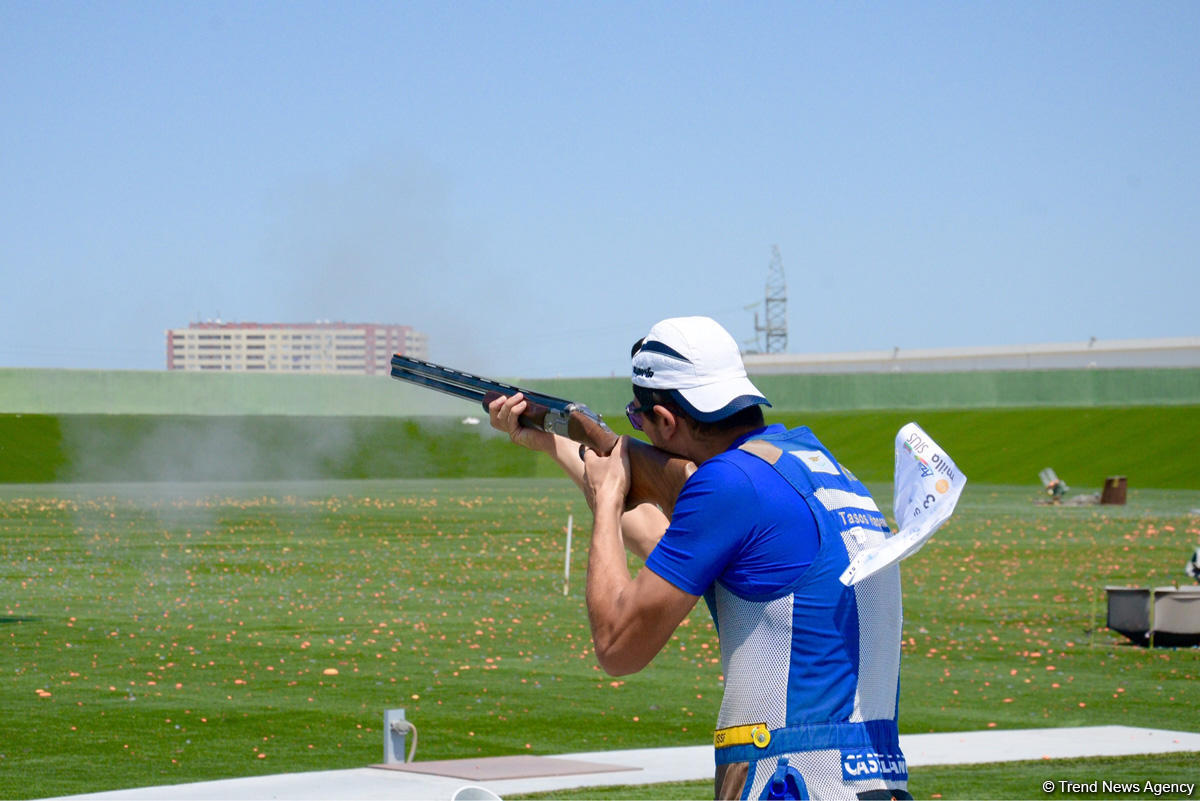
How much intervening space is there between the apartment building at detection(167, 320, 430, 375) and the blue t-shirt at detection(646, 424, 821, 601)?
88313mm

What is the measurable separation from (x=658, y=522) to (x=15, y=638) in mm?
14138

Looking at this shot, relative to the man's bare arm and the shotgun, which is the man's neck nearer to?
the shotgun

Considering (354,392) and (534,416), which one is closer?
(534,416)

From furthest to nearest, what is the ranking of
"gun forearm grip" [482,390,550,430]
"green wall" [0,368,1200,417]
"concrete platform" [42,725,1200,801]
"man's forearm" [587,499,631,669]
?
Result: "green wall" [0,368,1200,417]
"concrete platform" [42,725,1200,801]
"gun forearm grip" [482,390,550,430]
"man's forearm" [587,499,631,669]

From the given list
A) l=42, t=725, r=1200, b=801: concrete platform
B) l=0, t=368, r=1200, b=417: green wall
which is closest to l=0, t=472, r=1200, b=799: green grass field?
l=42, t=725, r=1200, b=801: concrete platform

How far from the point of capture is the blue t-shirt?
3.39 meters

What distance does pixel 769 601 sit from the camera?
135 inches

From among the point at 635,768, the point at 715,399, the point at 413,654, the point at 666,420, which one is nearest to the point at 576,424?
the point at 666,420

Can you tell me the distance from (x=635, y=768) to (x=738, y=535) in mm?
6464

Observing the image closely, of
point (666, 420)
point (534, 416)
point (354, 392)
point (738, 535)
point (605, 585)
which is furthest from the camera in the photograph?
point (354, 392)

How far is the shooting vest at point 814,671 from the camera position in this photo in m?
3.40

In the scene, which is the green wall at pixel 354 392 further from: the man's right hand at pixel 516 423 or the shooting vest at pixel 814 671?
the shooting vest at pixel 814 671

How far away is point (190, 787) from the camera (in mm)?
8875

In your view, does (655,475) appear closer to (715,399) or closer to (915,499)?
(715,399)
